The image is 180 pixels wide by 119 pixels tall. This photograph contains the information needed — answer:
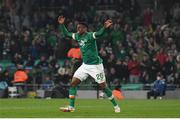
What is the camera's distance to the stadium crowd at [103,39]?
34.3 metres

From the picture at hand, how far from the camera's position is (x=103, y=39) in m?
36.3

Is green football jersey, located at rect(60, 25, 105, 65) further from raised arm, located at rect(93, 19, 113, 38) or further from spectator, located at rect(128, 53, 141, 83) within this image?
spectator, located at rect(128, 53, 141, 83)

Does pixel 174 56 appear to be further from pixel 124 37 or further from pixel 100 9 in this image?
pixel 100 9

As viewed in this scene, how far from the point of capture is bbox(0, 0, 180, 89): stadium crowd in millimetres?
34312

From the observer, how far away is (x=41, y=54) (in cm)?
3631

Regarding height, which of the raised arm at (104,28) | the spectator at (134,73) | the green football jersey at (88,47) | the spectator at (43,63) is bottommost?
the spectator at (134,73)

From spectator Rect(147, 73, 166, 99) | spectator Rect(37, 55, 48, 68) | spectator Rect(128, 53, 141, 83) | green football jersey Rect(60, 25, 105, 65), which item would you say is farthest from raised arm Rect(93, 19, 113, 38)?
spectator Rect(37, 55, 48, 68)

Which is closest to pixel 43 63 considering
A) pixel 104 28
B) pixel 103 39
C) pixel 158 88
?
pixel 103 39

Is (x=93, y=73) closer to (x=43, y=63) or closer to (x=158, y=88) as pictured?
(x=158, y=88)

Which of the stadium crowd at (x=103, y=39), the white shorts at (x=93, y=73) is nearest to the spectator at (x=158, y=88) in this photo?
the stadium crowd at (x=103, y=39)

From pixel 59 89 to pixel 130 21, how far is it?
7072 mm

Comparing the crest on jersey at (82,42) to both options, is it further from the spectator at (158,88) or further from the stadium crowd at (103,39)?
the stadium crowd at (103,39)

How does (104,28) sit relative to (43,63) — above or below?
above

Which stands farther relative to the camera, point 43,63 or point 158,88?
point 43,63
